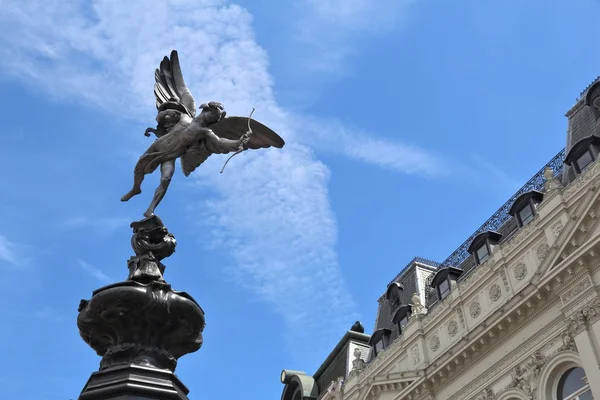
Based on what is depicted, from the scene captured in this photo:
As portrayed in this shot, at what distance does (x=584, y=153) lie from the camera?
27578 millimetres

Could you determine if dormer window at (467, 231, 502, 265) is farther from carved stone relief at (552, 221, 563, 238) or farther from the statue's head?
the statue's head

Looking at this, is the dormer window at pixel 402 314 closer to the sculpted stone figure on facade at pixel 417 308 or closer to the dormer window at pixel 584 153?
the sculpted stone figure on facade at pixel 417 308

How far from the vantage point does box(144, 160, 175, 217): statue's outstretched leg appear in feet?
20.9

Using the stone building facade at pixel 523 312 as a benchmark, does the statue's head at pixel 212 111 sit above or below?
below

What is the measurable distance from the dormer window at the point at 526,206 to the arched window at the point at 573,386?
7852 mm

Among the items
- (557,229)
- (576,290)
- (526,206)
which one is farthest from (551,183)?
(576,290)

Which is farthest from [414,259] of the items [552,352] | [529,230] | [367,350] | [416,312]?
[552,352]

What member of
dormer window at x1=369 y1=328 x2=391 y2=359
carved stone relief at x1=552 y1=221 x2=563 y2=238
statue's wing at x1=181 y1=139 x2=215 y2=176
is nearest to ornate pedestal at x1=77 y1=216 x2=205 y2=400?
statue's wing at x1=181 y1=139 x2=215 y2=176

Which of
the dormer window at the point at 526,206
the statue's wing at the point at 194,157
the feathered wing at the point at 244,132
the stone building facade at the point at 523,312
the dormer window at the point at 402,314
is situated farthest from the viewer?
the dormer window at the point at 402,314

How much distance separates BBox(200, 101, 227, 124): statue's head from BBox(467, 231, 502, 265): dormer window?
24.9m

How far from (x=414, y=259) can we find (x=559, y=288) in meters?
16.7

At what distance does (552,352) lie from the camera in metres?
23.2

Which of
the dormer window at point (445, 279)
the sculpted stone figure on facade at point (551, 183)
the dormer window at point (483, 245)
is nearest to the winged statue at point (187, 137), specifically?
the sculpted stone figure on facade at point (551, 183)

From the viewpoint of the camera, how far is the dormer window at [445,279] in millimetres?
31991
